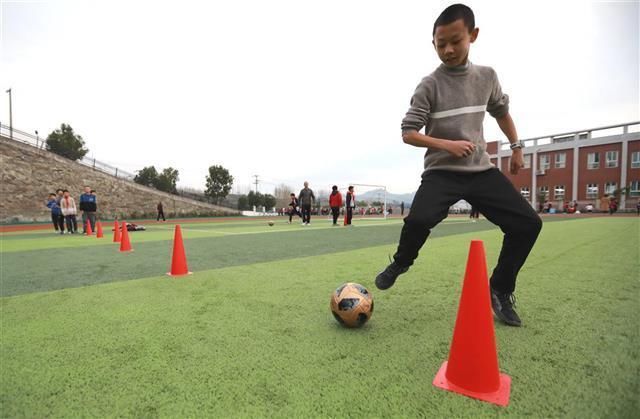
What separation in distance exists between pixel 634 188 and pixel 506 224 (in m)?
49.7

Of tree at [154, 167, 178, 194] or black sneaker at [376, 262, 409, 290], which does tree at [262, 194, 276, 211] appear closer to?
tree at [154, 167, 178, 194]

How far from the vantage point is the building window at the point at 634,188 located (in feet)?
124

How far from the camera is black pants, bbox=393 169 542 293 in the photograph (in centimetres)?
220

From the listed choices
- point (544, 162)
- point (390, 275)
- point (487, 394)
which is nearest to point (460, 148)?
point (390, 275)

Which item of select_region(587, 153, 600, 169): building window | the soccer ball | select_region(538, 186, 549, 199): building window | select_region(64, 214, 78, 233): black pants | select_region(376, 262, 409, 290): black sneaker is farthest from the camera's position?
select_region(538, 186, 549, 199): building window

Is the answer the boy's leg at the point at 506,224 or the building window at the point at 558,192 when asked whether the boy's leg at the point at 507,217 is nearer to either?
the boy's leg at the point at 506,224

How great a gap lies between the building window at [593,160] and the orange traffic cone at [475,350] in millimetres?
51464

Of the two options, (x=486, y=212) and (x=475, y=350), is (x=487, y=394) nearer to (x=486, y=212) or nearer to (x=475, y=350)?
(x=475, y=350)

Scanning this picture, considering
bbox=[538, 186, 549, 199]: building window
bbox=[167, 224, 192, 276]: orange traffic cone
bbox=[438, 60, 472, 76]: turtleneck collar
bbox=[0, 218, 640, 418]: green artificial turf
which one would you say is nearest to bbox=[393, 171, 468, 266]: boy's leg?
bbox=[0, 218, 640, 418]: green artificial turf

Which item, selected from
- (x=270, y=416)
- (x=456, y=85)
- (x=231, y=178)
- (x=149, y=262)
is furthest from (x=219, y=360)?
(x=231, y=178)

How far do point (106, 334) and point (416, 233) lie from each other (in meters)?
2.16

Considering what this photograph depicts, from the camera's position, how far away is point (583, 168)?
1641 inches

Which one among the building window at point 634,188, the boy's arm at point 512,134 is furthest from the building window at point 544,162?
the boy's arm at point 512,134

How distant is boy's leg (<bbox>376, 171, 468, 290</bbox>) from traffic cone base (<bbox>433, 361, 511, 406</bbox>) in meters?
0.88
